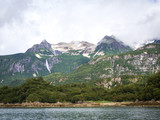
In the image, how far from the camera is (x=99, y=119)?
3713 inches

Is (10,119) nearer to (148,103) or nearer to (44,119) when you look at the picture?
(44,119)

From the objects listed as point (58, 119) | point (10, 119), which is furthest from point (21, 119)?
point (58, 119)

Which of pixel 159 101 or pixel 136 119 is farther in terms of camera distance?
pixel 159 101

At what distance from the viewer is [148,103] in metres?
190

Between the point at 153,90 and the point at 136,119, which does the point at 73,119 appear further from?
the point at 153,90

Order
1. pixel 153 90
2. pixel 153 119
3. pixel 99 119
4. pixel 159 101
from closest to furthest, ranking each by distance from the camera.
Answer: pixel 153 119 < pixel 99 119 < pixel 159 101 < pixel 153 90

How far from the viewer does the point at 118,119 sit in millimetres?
90938

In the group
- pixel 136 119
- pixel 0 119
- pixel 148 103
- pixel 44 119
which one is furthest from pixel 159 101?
pixel 0 119

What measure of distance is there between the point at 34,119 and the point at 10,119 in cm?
1025

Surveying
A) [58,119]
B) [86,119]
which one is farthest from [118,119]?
[58,119]

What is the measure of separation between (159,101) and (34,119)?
121 meters

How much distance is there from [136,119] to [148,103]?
108163 mm

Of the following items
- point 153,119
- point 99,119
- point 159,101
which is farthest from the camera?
point 159,101

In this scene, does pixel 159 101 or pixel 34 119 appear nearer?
pixel 34 119
